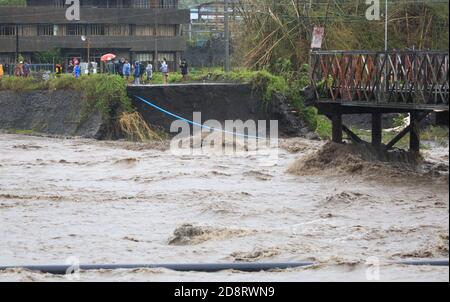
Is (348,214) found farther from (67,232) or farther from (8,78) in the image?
(8,78)

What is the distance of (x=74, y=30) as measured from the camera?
67.6 metres

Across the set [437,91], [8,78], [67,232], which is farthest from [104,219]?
[8,78]

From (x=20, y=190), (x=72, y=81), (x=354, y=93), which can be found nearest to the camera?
(x=20, y=190)

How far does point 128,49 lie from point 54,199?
43.7 metres

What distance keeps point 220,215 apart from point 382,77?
6910 millimetres

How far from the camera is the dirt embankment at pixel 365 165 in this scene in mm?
26781

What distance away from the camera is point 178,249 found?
18.1m

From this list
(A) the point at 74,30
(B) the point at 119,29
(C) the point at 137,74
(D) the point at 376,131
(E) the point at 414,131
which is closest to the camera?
(E) the point at 414,131

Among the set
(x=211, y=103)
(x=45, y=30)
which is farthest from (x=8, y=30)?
(x=211, y=103)

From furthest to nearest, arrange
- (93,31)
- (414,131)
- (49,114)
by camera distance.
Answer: (93,31), (49,114), (414,131)

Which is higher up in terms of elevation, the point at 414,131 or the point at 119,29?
the point at 119,29

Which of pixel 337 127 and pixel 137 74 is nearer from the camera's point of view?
pixel 337 127

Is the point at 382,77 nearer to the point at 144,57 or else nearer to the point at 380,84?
the point at 380,84

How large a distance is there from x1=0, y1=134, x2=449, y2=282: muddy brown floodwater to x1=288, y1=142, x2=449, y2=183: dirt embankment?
72 mm
